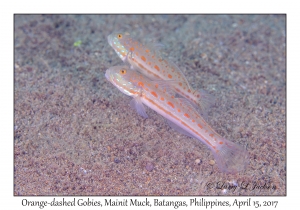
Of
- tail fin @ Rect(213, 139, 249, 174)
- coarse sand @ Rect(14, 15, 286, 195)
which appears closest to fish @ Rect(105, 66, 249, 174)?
tail fin @ Rect(213, 139, 249, 174)

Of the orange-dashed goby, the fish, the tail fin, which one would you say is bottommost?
the tail fin

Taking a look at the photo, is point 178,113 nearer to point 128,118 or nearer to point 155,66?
point 128,118

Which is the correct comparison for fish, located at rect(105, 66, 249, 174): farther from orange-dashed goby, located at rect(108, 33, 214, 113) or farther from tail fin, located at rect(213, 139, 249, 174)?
orange-dashed goby, located at rect(108, 33, 214, 113)

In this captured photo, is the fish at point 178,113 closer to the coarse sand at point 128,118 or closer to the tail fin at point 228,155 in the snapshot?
the tail fin at point 228,155

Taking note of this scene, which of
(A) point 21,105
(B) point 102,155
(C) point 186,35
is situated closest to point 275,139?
(B) point 102,155

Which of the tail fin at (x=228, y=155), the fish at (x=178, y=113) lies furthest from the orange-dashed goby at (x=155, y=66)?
the tail fin at (x=228, y=155)

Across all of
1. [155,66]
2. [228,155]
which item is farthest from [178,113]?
[155,66]
